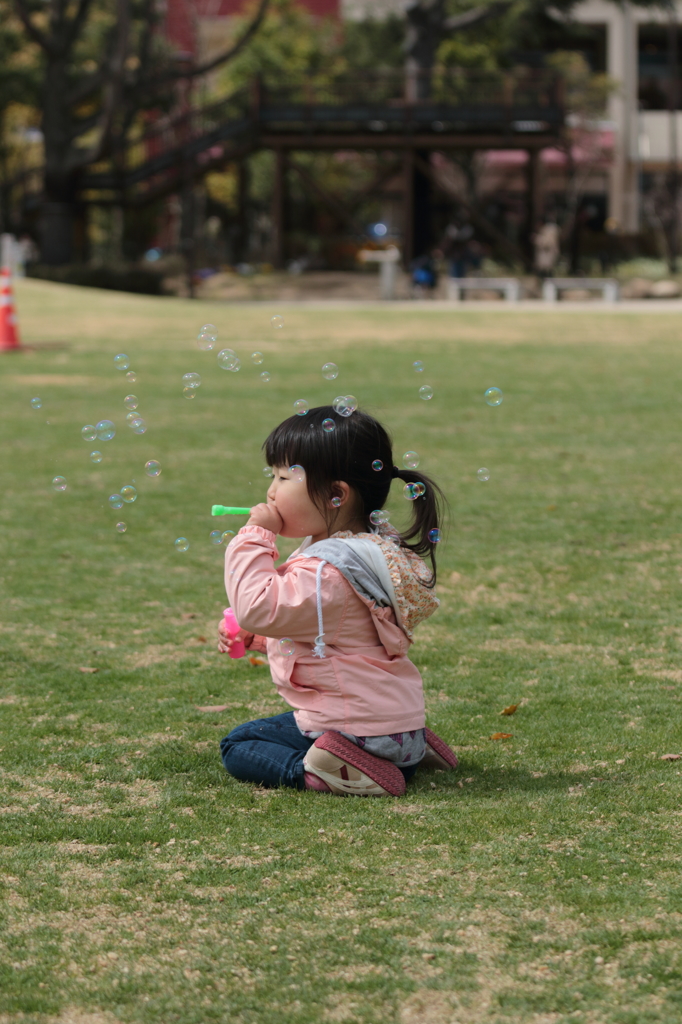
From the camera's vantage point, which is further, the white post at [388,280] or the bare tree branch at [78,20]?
the bare tree branch at [78,20]

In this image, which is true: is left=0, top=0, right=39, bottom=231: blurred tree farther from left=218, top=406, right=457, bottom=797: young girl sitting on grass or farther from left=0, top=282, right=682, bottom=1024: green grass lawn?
left=218, top=406, right=457, bottom=797: young girl sitting on grass

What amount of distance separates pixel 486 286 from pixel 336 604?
28.8 meters

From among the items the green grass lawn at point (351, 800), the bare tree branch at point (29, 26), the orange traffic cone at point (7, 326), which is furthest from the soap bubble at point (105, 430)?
the bare tree branch at point (29, 26)

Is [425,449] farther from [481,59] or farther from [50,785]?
[481,59]

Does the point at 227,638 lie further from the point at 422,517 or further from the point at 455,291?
the point at 455,291

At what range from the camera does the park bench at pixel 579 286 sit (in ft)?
99.4

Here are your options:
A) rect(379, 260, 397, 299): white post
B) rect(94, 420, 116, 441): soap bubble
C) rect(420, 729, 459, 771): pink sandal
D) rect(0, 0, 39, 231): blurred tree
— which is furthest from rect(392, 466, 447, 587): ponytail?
rect(0, 0, 39, 231): blurred tree

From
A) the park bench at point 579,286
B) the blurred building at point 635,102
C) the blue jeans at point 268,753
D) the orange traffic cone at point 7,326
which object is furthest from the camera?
the blurred building at point 635,102

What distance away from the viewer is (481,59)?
41750 mm

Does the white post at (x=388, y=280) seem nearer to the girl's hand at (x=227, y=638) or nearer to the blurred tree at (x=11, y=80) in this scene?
the blurred tree at (x=11, y=80)

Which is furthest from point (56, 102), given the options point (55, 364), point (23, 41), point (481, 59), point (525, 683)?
point (525, 683)

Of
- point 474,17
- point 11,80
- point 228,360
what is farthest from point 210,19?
point 228,360

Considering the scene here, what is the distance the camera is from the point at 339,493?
3.47m

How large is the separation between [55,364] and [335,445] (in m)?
12.3
